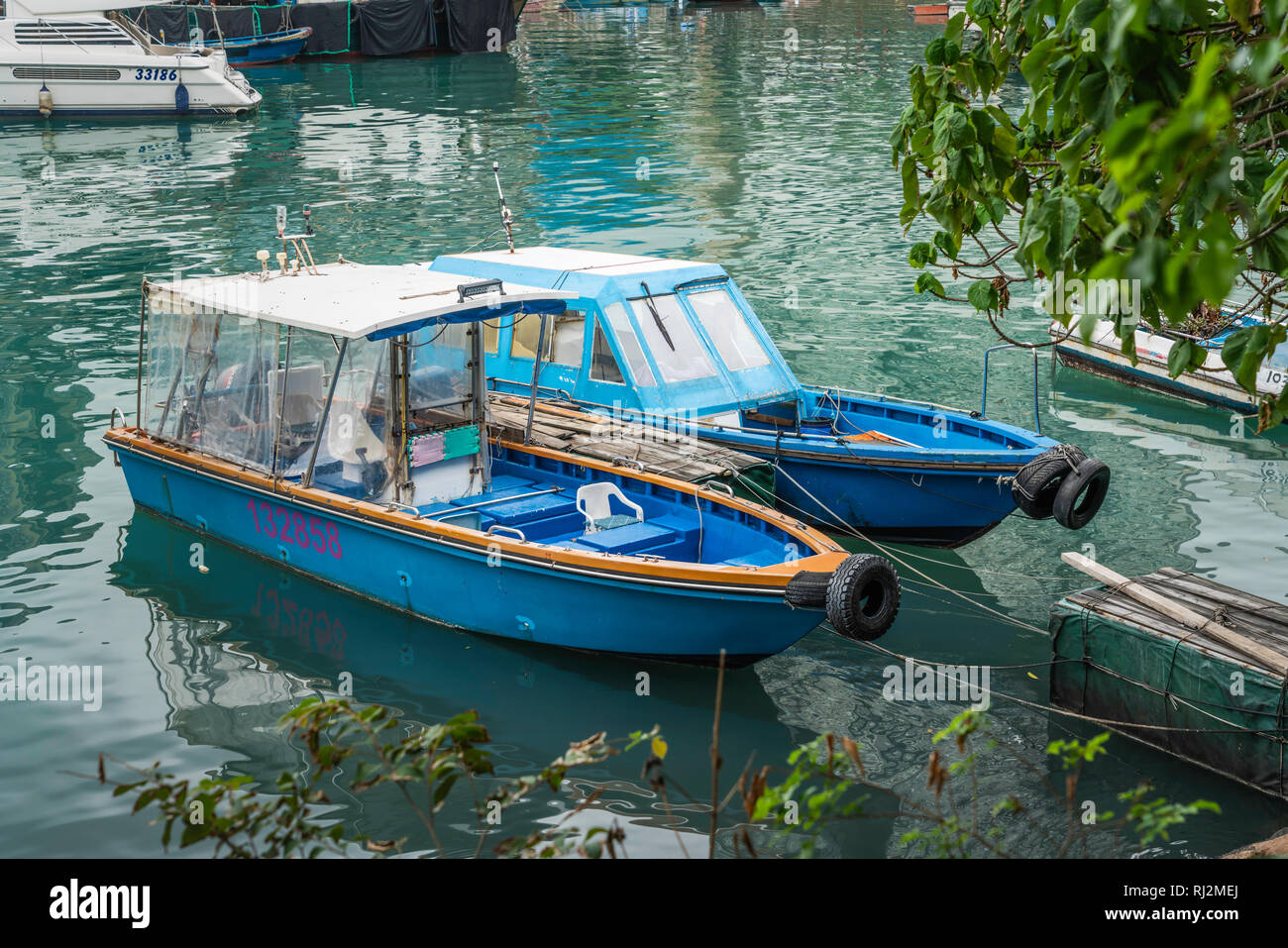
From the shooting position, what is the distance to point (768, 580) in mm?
9789

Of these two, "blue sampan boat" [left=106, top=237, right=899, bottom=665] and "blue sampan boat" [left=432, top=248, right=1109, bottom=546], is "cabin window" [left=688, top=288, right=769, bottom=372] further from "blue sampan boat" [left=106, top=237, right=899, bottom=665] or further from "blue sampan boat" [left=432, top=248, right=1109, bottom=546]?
"blue sampan boat" [left=106, top=237, right=899, bottom=665]

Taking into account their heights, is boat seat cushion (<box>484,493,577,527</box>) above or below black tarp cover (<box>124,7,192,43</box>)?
below

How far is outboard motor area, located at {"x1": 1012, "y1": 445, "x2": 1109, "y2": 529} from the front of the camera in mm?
11625

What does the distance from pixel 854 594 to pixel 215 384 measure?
22.5 ft

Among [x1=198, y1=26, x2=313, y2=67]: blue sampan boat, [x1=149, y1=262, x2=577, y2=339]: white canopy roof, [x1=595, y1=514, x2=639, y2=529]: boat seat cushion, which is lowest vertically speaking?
[x1=595, y1=514, x2=639, y2=529]: boat seat cushion

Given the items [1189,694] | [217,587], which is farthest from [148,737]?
[1189,694]

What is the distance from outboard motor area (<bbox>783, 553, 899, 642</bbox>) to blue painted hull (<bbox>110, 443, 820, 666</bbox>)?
0.83 ft

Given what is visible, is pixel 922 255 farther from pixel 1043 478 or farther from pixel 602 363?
pixel 602 363

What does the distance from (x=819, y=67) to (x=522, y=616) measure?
1737 inches

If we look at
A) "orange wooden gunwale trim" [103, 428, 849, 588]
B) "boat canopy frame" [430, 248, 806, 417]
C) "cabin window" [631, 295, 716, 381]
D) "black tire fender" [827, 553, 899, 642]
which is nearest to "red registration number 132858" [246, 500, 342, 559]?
"orange wooden gunwale trim" [103, 428, 849, 588]

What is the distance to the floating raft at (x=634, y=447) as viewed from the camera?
40.6 ft

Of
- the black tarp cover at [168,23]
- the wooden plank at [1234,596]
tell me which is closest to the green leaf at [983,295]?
the wooden plank at [1234,596]

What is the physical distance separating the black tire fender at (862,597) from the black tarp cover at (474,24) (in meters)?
51.1
